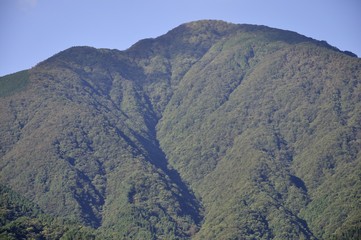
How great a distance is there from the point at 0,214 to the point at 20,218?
6689 millimetres

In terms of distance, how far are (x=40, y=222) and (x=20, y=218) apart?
578cm

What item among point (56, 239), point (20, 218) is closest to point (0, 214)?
point (20, 218)

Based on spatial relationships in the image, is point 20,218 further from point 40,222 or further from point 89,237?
point 89,237

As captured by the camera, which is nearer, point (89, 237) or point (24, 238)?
point (24, 238)

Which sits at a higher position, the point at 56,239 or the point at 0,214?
the point at 0,214

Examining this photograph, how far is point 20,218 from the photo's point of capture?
196000 millimetres

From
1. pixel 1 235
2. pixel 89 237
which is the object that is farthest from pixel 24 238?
pixel 89 237

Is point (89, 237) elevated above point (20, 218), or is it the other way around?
point (20, 218)

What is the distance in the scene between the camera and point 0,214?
198 meters

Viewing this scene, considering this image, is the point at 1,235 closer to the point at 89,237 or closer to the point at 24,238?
the point at 24,238

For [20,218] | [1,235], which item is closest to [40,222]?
[20,218]

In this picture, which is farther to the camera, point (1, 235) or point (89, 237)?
point (89, 237)

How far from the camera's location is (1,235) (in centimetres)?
17788

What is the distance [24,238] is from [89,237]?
21884 millimetres
